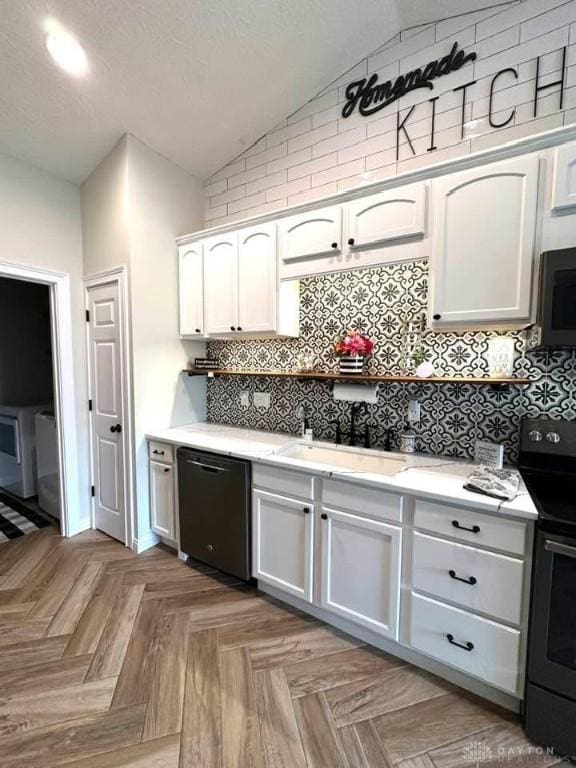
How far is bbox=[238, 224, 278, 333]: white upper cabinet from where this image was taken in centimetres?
236

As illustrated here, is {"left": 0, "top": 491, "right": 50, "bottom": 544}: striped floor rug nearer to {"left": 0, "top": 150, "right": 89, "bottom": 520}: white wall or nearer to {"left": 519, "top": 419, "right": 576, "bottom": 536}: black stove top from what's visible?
{"left": 0, "top": 150, "right": 89, "bottom": 520}: white wall

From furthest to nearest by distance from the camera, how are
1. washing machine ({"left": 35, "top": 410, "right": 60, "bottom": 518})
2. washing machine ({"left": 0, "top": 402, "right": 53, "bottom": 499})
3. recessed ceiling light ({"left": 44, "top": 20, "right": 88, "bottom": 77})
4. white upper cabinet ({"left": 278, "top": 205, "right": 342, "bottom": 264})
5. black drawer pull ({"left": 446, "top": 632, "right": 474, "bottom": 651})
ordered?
washing machine ({"left": 0, "top": 402, "right": 53, "bottom": 499}) < washing machine ({"left": 35, "top": 410, "right": 60, "bottom": 518}) < white upper cabinet ({"left": 278, "top": 205, "right": 342, "bottom": 264}) < recessed ceiling light ({"left": 44, "top": 20, "right": 88, "bottom": 77}) < black drawer pull ({"left": 446, "top": 632, "right": 474, "bottom": 651})

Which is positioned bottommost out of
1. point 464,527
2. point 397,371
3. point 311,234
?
point 464,527

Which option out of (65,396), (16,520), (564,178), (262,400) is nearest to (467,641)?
(262,400)

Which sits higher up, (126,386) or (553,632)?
(126,386)

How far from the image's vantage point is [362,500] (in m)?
1.78

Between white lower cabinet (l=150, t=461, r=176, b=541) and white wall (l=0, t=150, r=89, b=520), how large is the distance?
767 mm

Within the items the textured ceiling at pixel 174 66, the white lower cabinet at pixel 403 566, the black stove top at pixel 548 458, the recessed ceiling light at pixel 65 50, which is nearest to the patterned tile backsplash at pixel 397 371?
the black stove top at pixel 548 458

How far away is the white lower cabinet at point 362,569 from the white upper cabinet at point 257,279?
4.24 feet

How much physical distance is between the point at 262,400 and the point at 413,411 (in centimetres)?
118

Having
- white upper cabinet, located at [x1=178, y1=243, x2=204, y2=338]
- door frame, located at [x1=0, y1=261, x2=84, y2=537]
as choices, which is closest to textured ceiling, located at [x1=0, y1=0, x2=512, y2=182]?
white upper cabinet, located at [x1=178, y1=243, x2=204, y2=338]

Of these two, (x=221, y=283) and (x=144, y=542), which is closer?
(x=221, y=283)

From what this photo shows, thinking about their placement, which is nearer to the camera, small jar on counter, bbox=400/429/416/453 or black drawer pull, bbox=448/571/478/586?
black drawer pull, bbox=448/571/478/586

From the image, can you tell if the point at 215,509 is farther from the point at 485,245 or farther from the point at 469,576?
the point at 485,245
